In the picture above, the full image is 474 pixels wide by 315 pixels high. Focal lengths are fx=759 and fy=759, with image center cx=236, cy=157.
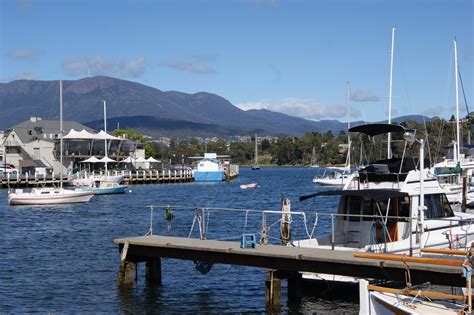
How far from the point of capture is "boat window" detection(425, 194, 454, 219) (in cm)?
2661

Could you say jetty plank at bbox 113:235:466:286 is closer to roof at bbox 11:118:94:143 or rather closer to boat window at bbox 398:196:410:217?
boat window at bbox 398:196:410:217

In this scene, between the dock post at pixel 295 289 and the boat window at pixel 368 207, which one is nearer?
the dock post at pixel 295 289

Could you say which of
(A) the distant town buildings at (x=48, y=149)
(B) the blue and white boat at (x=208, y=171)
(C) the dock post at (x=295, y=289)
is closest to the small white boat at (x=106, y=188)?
(A) the distant town buildings at (x=48, y=149)

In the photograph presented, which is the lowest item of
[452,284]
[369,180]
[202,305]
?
[202,305]

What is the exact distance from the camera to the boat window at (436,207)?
87.3 ft

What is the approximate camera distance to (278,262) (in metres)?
22.8

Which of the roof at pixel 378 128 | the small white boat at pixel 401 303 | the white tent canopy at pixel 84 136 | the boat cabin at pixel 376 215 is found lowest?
the small white boat at pixel 401 303

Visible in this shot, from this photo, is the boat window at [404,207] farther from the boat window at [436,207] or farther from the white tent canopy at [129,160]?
the white tent canopy at [129,160]

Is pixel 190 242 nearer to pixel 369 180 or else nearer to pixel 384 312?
pixel 369 180

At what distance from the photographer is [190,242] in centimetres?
2547

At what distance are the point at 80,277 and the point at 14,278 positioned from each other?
2.59 metres

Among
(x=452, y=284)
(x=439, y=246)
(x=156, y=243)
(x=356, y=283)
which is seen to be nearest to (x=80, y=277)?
(x=156, y=243)

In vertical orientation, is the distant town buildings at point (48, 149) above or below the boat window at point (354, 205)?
above

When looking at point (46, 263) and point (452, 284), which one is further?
point (46, 263)
